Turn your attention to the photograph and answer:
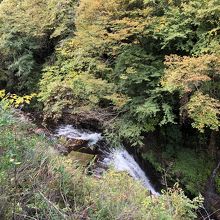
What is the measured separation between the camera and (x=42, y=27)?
36.7 feet

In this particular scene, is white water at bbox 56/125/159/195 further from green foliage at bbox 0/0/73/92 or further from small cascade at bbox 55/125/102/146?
green foliage at bbox 0/0/73/92

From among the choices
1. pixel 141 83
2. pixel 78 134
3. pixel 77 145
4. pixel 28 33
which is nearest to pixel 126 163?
pixel 77 145

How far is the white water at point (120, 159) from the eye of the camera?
8086 mm

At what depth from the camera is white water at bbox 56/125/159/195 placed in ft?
26.5

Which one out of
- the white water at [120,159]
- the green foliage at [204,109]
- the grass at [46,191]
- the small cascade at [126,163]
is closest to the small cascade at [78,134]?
the white water at [120,159]

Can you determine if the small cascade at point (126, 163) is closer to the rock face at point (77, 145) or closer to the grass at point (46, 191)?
the rock face at point (77, 145)

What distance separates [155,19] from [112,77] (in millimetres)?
2159

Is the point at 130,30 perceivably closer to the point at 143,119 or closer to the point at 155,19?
the point at 155,19

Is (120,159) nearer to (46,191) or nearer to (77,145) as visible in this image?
(77,145)

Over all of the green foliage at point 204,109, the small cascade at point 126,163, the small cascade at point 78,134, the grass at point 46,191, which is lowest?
the small cascade at point 126,163

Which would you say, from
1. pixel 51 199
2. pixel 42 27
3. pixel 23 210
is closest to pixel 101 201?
pixel 51 199

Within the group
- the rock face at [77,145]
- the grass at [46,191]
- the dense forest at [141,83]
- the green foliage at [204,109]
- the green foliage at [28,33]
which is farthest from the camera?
the green foliage at [28,33]

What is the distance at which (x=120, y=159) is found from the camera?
332 inches

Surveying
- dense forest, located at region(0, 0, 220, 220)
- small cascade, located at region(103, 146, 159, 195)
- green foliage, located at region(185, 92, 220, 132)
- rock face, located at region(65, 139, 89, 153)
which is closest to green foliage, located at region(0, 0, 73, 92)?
dense forest, located at region(0, 0, 220, 220)
